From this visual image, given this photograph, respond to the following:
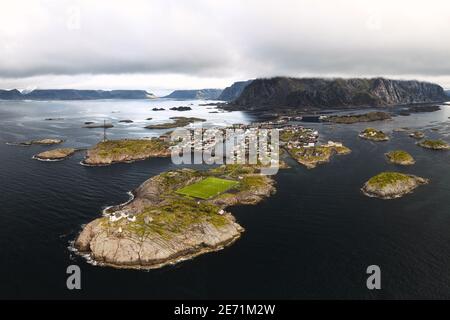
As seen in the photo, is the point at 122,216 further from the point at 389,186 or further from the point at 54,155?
the point at 54,155

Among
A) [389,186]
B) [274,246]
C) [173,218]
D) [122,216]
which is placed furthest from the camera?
[389,186]

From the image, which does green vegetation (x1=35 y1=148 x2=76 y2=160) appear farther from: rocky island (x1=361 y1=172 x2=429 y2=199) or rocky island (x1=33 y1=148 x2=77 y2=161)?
rocky island (x1=361 y1=172 x2=429 y2=199)

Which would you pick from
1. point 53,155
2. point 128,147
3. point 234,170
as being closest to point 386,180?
point 234,170

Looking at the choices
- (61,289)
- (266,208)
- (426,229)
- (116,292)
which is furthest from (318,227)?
(61,289)

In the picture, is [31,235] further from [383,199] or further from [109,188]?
[383,199]

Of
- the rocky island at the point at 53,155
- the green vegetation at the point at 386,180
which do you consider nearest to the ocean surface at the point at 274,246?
the green vegetation at the point at 386,180

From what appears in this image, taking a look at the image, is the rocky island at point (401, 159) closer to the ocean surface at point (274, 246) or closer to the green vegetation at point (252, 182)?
the ocean surface at point (274, 246)
